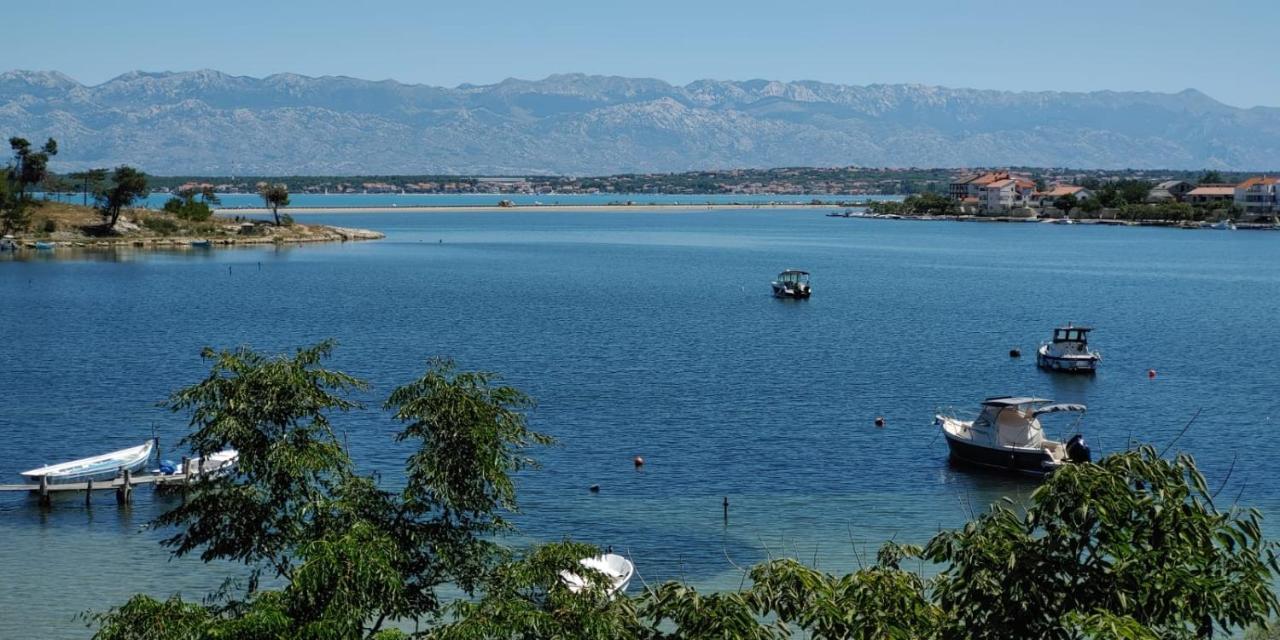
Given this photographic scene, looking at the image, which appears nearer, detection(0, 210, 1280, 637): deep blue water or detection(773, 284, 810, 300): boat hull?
detection(0, 210, 1280, 637): deep blue water

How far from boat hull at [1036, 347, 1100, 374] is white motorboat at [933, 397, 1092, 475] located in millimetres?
18840

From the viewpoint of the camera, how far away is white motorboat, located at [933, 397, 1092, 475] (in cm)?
3934

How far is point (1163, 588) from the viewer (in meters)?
12.5

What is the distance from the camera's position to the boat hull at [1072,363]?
59219mm

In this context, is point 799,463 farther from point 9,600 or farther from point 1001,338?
point 1001,338

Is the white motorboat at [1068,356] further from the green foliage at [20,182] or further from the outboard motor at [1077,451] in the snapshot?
the green foliage at [20,182]

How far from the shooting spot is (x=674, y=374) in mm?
56500

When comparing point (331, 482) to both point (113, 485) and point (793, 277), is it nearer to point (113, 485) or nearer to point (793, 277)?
point (113, 485)

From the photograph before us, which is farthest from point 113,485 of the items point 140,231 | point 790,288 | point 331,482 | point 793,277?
point 140,231

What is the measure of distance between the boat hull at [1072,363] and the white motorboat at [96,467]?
3851 cm

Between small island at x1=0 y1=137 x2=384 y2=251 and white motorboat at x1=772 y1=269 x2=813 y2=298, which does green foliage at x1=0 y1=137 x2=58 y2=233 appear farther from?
white motorboat at x1=772 y1=269 x2=813 y2=298

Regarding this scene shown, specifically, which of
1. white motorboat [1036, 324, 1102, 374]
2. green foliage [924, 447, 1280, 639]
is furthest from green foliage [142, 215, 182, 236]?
green foliage [924, 447, 1280, 639]

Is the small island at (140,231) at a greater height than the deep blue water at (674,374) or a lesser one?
greater

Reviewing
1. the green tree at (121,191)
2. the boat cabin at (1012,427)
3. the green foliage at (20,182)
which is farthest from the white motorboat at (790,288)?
the green foliage at (20,182)
